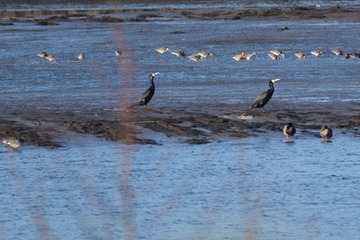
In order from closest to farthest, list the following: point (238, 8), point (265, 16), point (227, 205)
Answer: point (227, 205) → point (265, 16) → point (238, 8)

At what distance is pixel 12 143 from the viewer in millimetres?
12227

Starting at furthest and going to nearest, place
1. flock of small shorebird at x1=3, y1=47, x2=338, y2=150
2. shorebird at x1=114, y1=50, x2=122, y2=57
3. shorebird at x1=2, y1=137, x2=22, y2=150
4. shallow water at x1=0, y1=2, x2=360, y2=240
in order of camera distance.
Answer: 1. shorebird at x1=114, y1=50, x2=122, y2=57
2. flock of small shorebird at x1=3, y1=47, x2=338, y2=150
3. shorebird at x1=2, y1=137, x2=22, y2=150
4. shallow water at x1=0, y1=2, x2=360, y2=240

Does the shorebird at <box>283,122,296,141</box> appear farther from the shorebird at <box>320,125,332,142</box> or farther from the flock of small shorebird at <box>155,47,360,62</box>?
the flock of small shorebird at <box>155,47,360,62</box>

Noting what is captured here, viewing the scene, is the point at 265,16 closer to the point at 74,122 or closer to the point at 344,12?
the point at 344,12

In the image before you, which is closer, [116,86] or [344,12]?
[116,86]

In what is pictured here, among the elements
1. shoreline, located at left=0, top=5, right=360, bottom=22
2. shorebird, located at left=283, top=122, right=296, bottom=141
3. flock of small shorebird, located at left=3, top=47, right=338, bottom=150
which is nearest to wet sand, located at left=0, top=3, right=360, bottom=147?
flock of small shorebird, located at left=3, top=47, right=338, bottom=150

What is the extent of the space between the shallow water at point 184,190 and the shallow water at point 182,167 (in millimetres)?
14

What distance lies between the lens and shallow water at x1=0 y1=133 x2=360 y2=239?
8.41m

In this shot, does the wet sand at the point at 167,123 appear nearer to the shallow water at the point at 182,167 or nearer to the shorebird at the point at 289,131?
the shallow water at the point at 182,167

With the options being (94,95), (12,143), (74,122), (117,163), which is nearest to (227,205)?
(117,163)

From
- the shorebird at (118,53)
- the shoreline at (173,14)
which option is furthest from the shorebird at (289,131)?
the shoreline at (173,14)

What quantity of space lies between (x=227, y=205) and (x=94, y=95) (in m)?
8.38

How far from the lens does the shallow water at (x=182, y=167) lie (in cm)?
859

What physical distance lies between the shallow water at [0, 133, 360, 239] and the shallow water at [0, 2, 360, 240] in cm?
1
